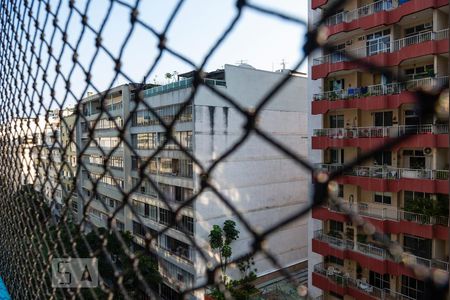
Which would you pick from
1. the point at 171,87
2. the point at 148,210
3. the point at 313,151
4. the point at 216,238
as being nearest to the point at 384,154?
the point at 313,151

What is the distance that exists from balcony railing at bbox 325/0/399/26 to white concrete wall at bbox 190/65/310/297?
4.06 ft

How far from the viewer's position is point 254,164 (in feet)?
20.2

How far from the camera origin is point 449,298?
0.70 feet

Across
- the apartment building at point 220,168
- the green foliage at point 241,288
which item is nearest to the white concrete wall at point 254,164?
the apartment building at point 220,168

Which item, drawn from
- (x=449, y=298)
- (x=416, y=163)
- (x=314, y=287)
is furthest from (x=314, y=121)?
(x=449, y=298)

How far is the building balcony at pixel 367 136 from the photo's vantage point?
342cm

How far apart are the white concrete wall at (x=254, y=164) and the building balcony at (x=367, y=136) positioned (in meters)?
0.81

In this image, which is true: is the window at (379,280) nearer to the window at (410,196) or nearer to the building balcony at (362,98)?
the window at (410,196)

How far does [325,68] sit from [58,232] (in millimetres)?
4251

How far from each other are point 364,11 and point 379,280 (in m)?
3.08

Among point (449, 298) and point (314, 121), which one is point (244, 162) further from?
point (449, 298)

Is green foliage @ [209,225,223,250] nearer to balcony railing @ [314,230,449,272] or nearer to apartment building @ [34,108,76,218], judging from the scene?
balcony railing @ [314,230,449,272]

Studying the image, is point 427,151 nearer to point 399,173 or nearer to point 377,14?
point 399,173

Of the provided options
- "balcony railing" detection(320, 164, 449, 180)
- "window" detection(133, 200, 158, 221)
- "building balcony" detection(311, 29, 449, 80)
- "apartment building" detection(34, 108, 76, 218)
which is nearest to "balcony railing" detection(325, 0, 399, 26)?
"building balcony" detection(311, 29, 449, 80)
